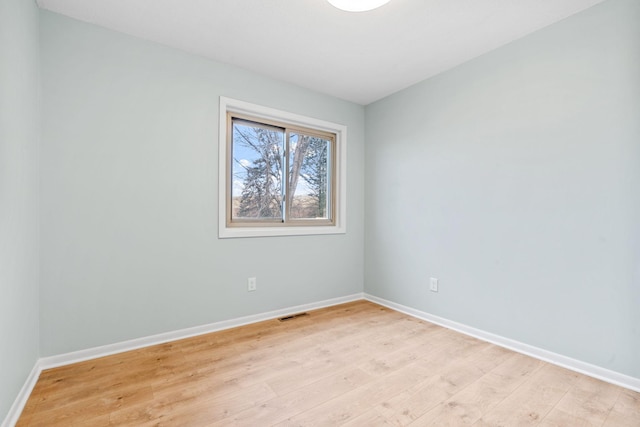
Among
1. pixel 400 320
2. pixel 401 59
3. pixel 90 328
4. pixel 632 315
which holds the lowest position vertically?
pixel 400 320

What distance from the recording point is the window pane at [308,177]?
3.20 metres

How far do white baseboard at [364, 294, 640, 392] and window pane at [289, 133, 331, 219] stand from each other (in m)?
1.50

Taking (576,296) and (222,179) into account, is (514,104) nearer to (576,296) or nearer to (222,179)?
(576,296)

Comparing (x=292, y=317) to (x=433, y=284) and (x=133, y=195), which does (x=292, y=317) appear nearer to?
(x=433, y=284)

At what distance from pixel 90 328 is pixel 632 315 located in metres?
3.48

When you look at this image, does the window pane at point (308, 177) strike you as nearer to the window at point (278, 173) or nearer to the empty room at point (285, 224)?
the window at point (278, 173)

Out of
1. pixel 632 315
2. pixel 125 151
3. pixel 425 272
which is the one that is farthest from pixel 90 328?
pixel 632 315

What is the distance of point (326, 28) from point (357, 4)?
0.43 metres

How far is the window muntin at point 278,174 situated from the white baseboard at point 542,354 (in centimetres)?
151

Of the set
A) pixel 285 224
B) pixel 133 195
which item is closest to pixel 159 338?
pixel 133 195

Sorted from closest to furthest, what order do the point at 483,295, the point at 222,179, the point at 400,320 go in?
the point at 483,295
the point at 222,179
the point at 400,320

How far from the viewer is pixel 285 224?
10.2 feet

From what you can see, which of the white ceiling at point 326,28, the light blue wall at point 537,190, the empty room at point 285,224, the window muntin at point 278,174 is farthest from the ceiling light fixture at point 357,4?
the window muntin at point 278,174

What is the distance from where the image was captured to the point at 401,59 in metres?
2.53
